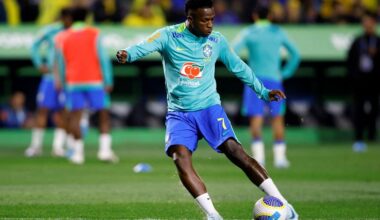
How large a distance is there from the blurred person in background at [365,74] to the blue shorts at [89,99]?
7142 mm

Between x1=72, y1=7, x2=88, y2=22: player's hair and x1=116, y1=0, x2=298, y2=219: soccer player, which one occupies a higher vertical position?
x1=116, y1=0, x2=298, y2=219: soccer player

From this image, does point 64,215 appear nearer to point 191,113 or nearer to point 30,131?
point 191,113

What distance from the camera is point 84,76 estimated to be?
19.8m

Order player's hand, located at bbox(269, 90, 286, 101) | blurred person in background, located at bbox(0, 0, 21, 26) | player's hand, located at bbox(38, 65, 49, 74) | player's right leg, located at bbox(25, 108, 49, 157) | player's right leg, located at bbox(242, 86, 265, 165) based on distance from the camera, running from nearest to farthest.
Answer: player's hand, located at bbox(269, 90, 286, 101) → player's right leg, located at bbox(242, 86, 265, 165) → player's hand, located at bbox(38, 65, 49, 74) → player's right leg, located at bbox(25, 108, 49, 157) → blurred person in background, located at bbox(0, 0, 21, 26)

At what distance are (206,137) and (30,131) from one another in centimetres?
1673

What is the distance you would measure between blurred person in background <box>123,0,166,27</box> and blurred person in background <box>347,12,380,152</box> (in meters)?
5.12

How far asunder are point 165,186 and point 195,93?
4758mm

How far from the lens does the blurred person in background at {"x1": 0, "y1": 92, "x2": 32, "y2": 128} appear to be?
1062 inches

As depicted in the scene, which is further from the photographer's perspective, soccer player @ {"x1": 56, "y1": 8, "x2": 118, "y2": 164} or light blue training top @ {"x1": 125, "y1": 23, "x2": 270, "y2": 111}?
soccer player @ {"x1": 56, "y1": 8, "x2": 118, "y2": 164}

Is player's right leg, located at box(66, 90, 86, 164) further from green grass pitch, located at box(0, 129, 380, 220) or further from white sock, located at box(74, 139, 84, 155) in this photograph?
green grass pitch, located at box(0, 129, 380, 220)

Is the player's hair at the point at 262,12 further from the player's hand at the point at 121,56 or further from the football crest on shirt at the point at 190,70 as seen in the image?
the player's hand at the point at 121,56

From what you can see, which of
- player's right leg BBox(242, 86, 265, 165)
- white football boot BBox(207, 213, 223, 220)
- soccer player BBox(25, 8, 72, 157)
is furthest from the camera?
soccer player BBox(25, 8, 72, 157)

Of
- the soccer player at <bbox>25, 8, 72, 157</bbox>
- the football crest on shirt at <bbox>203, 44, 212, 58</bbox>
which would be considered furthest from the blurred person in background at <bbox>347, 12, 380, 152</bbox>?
the football crest on shirt at <bbox>203, 44, 212, 58</bbox>

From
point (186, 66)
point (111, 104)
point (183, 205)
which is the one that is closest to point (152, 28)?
point (111, 104)
